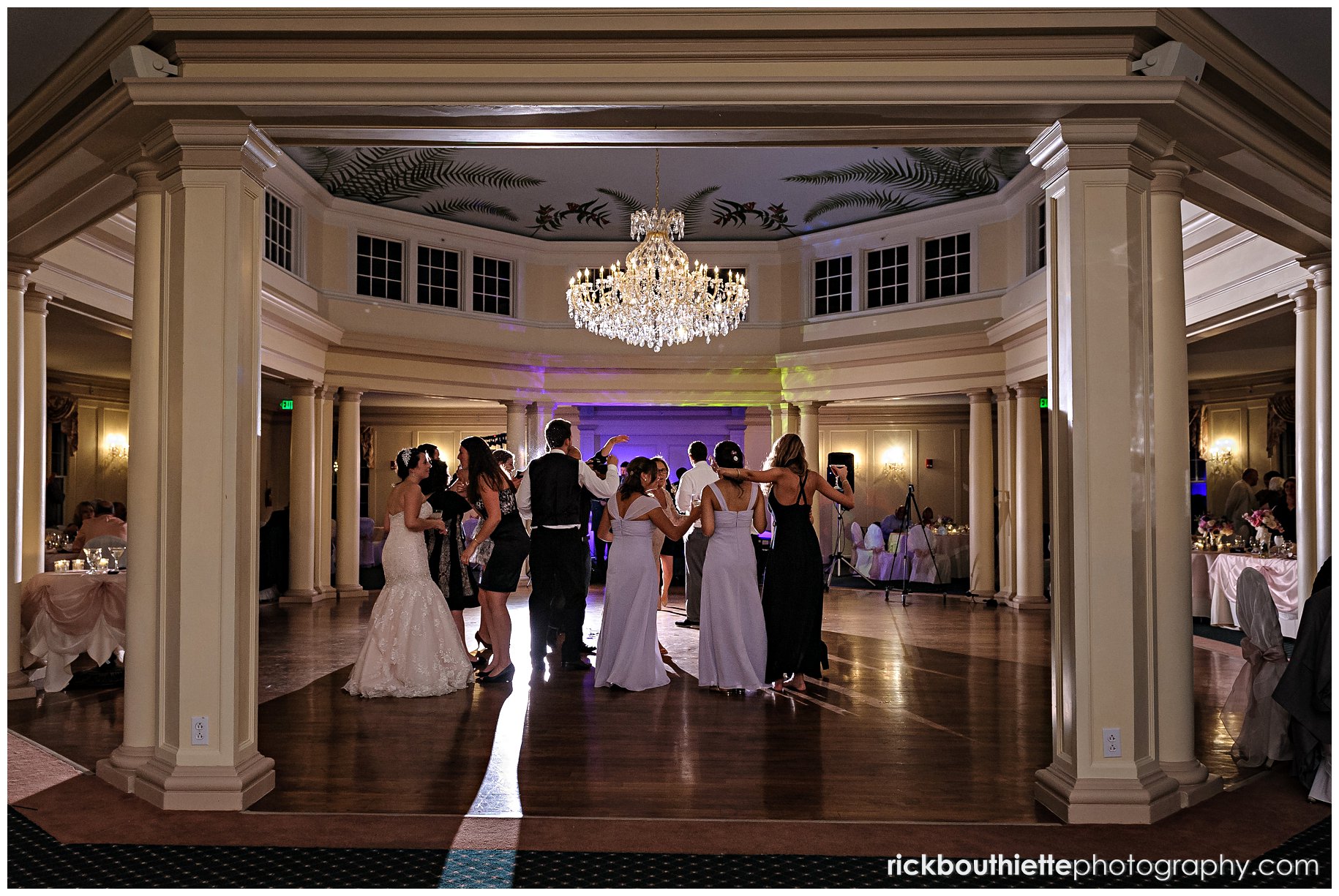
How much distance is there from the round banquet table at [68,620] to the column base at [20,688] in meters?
0.15

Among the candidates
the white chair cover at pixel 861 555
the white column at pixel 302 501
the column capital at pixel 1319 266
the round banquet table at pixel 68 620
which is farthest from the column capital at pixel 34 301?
the white chair cover at pixel 861 555

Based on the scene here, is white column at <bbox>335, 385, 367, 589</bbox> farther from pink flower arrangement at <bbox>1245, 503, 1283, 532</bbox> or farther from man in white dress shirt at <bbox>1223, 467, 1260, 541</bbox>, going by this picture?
man in white dress shirt at <bbox>1223, 467, 1260, 541</bbox>

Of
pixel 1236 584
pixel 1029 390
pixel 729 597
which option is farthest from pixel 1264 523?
pixel 729 597

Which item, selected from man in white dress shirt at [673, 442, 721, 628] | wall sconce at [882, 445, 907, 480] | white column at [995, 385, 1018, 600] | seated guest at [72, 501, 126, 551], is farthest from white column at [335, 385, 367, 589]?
wall sconce at [882, 445, 907, 480]

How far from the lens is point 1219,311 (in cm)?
803

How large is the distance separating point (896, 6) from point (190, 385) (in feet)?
10.6

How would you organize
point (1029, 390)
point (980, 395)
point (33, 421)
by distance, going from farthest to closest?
point (980, 395), point (1029, 390), point (33, 421)

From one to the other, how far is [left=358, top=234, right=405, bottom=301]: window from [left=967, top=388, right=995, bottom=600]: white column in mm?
7490

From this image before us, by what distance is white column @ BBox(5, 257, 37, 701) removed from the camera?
20.6 feet

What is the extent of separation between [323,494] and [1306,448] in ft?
34.1

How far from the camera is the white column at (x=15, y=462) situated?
20.6 ft

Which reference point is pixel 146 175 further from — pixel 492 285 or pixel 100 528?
pixel 492 285

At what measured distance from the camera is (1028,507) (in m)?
11.6

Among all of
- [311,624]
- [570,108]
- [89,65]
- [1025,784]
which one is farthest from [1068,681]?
[311,624]
